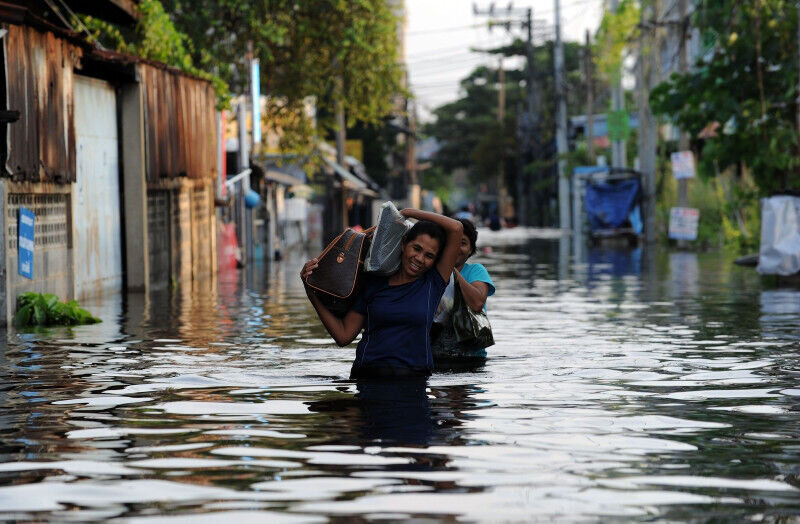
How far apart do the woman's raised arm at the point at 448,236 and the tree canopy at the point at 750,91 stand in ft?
72.1

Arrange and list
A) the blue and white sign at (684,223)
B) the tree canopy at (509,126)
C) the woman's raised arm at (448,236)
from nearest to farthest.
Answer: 1. the woman's raised arm at (448,236)
2. the blue and white sign at (684,223)
3. the tree canopy at (509,126)

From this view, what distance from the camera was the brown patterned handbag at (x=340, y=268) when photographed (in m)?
10.4

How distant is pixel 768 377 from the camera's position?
485 inches

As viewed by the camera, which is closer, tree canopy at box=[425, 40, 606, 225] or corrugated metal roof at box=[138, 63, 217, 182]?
corrugated metal roof at box=[138, 63, 217, 182]

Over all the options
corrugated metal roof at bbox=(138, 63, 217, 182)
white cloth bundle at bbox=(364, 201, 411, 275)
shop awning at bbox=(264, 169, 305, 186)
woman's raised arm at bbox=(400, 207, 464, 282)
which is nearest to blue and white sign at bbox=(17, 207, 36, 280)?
corrugated metal roof at bbox=(138, 63, 217, 182)

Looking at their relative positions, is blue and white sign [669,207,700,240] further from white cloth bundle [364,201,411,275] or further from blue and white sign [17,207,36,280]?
white cloth bundle [364,201,411,275]

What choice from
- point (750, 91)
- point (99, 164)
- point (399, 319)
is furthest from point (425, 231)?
point (750, 91)

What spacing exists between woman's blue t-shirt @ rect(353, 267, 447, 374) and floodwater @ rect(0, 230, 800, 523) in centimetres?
26

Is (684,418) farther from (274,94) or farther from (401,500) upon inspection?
(274,94)

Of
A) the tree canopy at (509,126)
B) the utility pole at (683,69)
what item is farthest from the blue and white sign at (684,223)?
the tree canopy at (509,126)

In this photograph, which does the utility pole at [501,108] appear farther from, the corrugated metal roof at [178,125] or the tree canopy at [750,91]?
the corrugated metal roof at [178,125]

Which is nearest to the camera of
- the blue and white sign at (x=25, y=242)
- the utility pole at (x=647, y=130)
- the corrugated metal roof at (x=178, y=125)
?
the blue and white sign at (x=25, y=242)

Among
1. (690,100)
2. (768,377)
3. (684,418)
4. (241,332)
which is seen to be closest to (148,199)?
(241,332)

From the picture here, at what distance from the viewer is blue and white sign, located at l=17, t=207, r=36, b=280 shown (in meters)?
18.3
